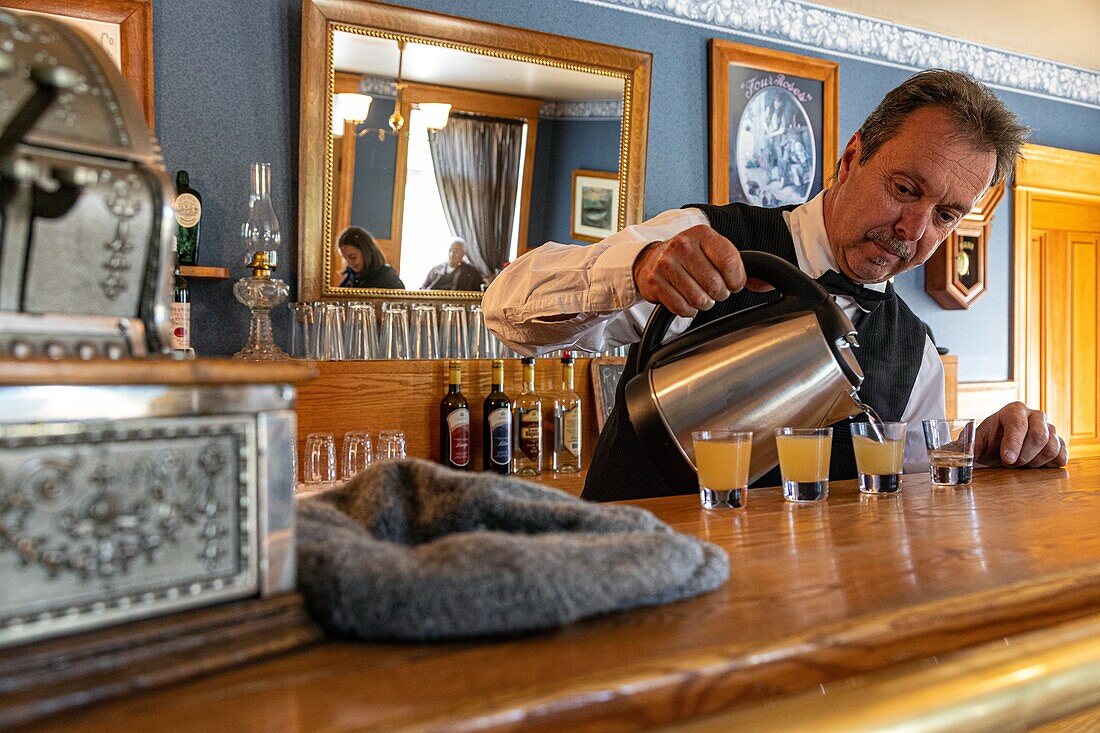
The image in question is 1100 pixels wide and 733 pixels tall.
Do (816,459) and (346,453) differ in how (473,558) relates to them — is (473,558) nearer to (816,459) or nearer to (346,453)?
(816,459)

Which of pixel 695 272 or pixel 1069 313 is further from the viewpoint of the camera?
pixel 1069 313

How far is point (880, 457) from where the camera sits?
51.0 inches

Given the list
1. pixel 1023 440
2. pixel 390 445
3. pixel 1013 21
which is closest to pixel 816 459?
pixel 1023 440

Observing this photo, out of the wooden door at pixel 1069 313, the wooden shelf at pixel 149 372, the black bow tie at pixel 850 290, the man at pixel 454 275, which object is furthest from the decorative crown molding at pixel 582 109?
the wooden shelf at pixel 149 372

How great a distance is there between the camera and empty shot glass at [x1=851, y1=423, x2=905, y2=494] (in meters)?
1.30

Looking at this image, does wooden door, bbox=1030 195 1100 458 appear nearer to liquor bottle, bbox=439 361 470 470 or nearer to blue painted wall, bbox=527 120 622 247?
blue painted wall, bbox=527 120 622 247

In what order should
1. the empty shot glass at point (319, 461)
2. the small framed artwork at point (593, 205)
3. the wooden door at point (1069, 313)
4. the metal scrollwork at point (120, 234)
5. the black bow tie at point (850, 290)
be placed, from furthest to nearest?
the wooden door at point (1069, 313)
the small framed artwork at point (593, 205)
the empty shot glass at point (319, 461)
the black bow tie at point (850, 290)
the metal scrollwork at point (120, 234)

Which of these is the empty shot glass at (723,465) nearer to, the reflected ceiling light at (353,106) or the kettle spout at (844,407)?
the kettle spout at (844,407)

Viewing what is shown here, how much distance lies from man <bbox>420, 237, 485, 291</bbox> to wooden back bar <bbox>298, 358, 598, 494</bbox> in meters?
0.30

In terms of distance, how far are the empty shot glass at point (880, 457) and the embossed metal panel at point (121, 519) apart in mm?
940

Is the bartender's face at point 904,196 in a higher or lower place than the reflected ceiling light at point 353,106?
lower

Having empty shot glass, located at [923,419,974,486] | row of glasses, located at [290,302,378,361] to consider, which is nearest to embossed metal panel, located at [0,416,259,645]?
empty shot glass, located at [923,419,974,486]

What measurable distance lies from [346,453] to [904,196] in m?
1.80

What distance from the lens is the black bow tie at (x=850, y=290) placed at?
1.98 metres
